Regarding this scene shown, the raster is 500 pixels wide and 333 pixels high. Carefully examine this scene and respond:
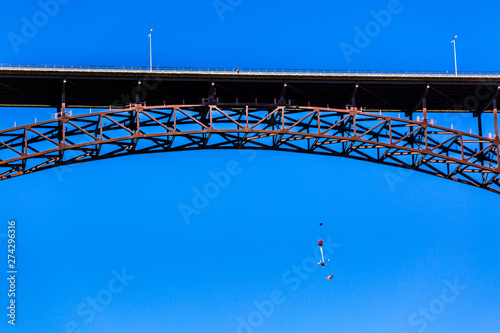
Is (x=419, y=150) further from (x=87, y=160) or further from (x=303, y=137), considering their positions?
(x=87, y=160)

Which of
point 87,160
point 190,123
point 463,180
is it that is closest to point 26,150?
point 87,160

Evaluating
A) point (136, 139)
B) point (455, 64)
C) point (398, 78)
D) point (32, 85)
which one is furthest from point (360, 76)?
point (32, 85)

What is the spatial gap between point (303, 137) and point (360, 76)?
5.11 m

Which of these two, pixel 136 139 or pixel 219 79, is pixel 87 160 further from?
pixel 219 79

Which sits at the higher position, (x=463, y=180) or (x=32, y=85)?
(x=32, y=85)

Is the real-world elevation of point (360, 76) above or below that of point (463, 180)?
above

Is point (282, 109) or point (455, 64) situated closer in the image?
point (282, 109)

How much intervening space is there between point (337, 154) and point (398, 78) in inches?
228

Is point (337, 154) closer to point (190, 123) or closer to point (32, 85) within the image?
point (190, 123)

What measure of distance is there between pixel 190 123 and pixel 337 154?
850 cm

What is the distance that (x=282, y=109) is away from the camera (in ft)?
264

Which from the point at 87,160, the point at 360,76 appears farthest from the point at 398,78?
the point at 87,160

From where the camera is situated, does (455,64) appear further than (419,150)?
Yes

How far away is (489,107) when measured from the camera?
8506 cm
